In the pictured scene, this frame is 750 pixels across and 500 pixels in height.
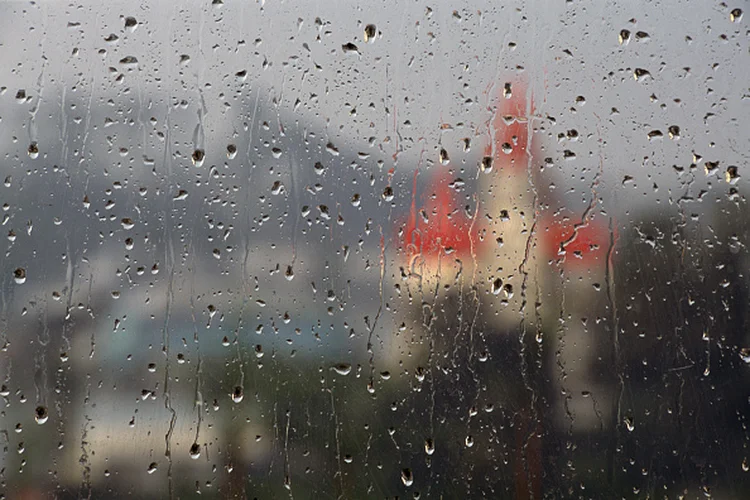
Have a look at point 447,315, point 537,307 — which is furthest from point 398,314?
point 537,307

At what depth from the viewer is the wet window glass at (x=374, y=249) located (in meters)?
0.92

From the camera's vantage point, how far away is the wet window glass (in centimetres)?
92

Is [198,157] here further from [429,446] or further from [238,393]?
[429,446]

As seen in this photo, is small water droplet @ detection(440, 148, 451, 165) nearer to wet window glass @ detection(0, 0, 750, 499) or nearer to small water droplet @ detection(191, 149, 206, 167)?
wet window glass @ detection(0, 0, 750, 499)

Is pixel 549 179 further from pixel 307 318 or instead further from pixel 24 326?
pixel 24 326

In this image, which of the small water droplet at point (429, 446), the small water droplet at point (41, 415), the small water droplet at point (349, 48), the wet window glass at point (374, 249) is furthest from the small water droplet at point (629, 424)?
the small water droplet at point (41, 415)

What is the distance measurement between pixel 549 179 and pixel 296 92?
19.8 inches

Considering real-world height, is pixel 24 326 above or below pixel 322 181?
below

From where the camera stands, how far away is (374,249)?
0.94 m

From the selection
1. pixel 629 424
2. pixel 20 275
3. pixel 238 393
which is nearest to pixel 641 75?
pixel 629 424

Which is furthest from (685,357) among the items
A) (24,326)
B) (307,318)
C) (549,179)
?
(24,326)

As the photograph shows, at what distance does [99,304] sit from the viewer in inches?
36.7

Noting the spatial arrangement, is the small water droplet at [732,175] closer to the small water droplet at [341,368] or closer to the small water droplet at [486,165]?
the small water droplet at [486,165]

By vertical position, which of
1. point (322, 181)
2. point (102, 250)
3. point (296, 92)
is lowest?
point (102, 250)
